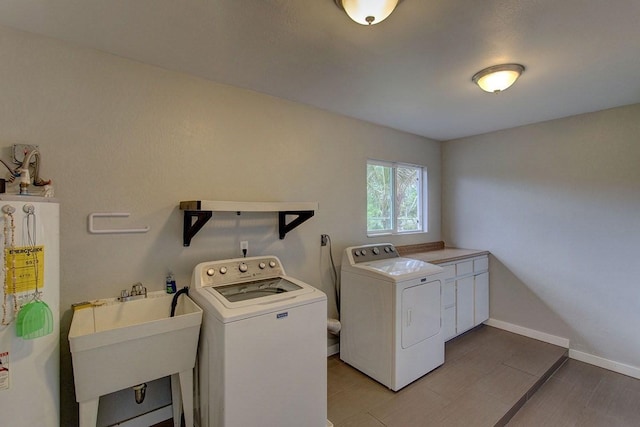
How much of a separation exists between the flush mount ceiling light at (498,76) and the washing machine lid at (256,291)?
1847 millimetres

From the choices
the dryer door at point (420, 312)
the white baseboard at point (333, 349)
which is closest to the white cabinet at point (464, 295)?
the dryer door at point (420, 312)

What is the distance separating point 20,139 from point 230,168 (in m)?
A: 1.13

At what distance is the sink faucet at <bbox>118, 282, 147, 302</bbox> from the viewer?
1.75 meters

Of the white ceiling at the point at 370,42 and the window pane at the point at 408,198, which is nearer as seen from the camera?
the white ceiling at the point at 370,42

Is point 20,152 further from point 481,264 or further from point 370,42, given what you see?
point 481,264

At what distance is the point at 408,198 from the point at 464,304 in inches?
54.6

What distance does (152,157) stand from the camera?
6.23 ft

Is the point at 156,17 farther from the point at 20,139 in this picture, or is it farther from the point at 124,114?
the point at 20,139

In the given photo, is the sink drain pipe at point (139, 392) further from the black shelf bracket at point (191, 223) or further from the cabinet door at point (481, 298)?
the cabinet door at point (481, 298)

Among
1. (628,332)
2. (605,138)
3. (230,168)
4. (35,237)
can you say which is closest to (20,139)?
(35,237)

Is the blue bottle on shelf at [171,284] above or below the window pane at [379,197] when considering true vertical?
below

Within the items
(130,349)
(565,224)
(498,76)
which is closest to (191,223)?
(130,349)

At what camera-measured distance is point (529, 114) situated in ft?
9.44

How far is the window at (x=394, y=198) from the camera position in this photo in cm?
327
